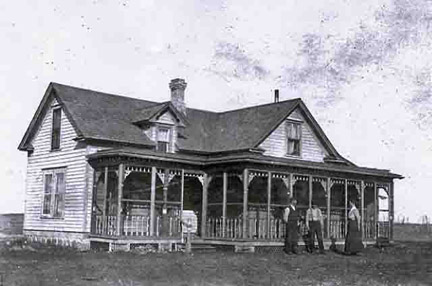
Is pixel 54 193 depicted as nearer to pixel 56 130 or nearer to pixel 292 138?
pixel 56 130

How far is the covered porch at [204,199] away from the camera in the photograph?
86.6 feet

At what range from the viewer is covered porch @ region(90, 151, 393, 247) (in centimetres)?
2641

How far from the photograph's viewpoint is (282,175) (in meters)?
28.5

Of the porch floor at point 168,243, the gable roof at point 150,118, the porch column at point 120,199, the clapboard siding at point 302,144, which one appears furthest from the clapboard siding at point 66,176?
the clapboard siding at point 302,144

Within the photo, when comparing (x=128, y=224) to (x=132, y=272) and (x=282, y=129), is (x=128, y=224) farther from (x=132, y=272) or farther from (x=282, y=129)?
(x=132, y=272)

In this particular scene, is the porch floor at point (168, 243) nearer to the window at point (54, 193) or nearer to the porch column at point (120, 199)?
the porch column at point (120, 199)

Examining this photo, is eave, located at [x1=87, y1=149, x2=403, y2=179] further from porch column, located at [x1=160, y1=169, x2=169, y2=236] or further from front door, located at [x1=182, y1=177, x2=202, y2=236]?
front door, located at [x1=182, y1=177, x2=202, y2=236]

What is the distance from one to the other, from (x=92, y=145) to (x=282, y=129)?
31.8 feet

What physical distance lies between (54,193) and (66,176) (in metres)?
1.36

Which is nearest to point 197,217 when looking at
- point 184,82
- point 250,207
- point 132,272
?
point 250,207

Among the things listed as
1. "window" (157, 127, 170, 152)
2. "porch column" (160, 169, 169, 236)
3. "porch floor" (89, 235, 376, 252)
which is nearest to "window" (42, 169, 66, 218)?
"porch floor" (89, 235, 376, 252)

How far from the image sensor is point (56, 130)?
3067 centimetres

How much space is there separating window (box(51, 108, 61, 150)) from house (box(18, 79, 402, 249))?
0.31 feet

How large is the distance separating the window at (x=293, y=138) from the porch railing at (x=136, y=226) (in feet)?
26.0
